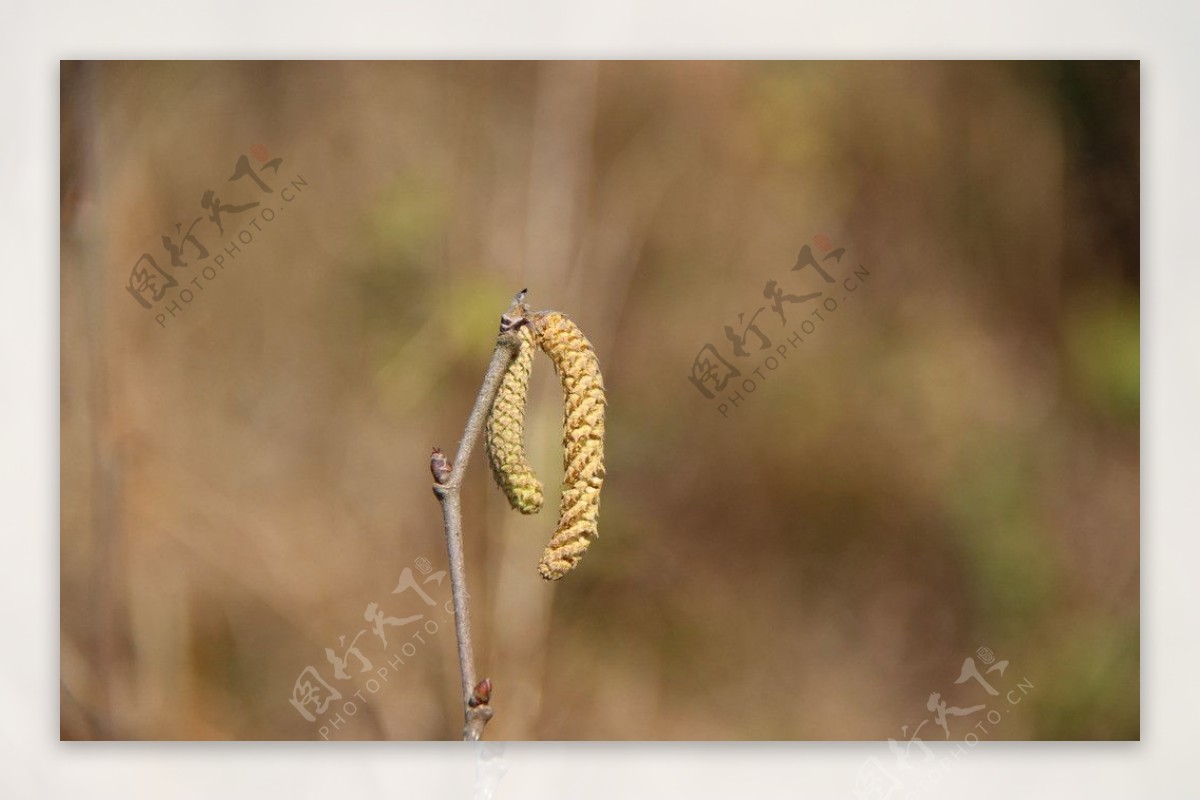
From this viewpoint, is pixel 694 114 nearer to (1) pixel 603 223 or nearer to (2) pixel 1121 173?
(1) pixel 603 223

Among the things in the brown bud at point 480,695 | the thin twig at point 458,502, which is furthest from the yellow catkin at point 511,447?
the brown bud at point 480,695

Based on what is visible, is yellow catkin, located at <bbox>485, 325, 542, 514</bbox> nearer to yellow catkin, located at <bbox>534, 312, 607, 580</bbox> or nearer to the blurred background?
yellow catkin, located at <bbox>534, 312, 607, 580</bbox>

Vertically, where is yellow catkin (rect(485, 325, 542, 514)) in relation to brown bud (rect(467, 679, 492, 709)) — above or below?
above

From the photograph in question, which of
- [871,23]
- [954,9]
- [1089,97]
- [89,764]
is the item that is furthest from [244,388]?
[1089,97]

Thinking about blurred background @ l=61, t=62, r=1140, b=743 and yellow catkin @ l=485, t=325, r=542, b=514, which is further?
blurred background @ l=61, t=62, r=1140, b=743

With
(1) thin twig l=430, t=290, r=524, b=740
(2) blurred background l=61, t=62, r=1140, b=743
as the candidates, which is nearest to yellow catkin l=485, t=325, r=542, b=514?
(1) thin twig l=430, t=290, r=524, b=740

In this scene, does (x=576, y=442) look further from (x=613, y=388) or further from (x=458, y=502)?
(x=613, y=388)

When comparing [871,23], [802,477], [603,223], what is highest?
[871,23]
